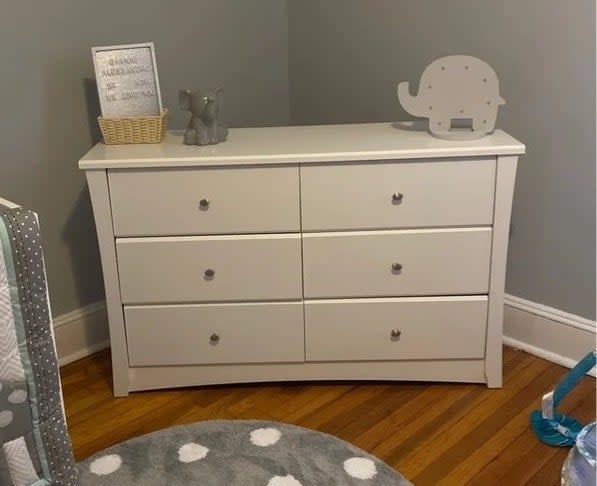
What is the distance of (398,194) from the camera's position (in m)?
1.96

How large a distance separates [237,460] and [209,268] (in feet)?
1.72

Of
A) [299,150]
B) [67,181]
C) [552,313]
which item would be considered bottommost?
[552,313]

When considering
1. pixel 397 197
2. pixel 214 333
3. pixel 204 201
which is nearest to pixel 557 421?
pixel 397 197

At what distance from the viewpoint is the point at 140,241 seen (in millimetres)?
1993

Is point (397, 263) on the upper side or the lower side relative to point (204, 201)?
lower

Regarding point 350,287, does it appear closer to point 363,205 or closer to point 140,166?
point 363,205

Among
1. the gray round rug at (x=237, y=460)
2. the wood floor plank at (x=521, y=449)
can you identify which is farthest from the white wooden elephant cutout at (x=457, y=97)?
the gray round rug at (x=237, y=460)

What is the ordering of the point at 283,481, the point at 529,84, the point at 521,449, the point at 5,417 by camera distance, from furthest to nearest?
1. the point at 529,84
2. the point at 521,449
3. the point at 283,481
4. the point at 5,417

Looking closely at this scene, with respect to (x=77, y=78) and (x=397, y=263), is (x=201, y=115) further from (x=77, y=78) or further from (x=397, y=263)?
(x=397, y=263)

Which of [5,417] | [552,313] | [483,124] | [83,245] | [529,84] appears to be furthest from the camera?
[83,245]

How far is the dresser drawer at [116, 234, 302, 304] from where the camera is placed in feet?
6.55

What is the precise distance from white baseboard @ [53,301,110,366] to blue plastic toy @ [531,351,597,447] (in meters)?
1.43

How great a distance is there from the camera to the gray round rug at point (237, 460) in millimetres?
1796

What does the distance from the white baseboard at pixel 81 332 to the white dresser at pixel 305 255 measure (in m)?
0.33
